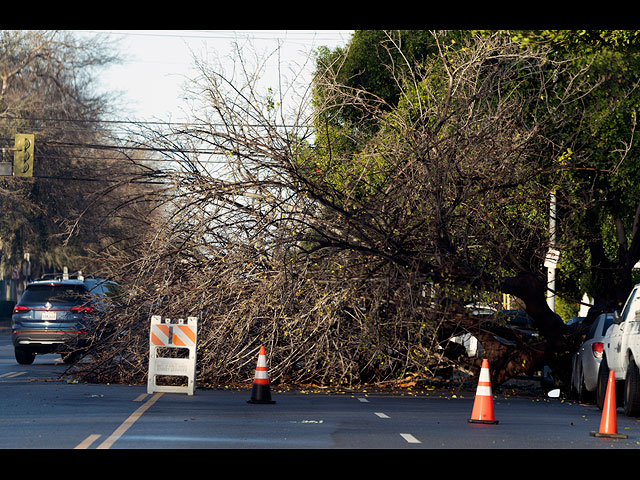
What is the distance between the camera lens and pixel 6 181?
50938 millimetres

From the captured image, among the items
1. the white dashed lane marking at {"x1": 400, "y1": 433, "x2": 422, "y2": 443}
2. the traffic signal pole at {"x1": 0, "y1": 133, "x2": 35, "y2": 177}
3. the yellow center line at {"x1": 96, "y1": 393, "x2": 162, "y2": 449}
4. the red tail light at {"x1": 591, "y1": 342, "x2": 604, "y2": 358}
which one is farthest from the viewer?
the traffic signal pole at {"x1": 0, "y1": 133, "x2": 35, "y2": 177}

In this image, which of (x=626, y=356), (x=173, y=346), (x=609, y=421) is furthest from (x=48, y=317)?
(x=609, y=421)

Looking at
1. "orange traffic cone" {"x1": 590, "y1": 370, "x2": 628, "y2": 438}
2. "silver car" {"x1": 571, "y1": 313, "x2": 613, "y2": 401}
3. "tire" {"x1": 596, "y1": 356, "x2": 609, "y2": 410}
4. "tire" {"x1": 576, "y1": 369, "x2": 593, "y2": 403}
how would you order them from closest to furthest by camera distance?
"orange traffic cone" {"x1": 590, "y1": 370, "x2": 628, "y2": 438} < "tire" {"x1": 596, "y1": 356, "x2": 609, "y2": 410} < "silver car" {"x1": 571, "y1": 313, "x2": 613, "y2": 401} < "tire" {"x1": 576, "y1": 369, "x2": 593, "y2": 403}

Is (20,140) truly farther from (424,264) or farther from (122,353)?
(424,264)

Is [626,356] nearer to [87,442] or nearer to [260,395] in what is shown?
[260,395]

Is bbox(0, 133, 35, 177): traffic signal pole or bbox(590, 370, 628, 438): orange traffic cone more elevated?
bbox(0, 133, 35, 177): traffic signal pole

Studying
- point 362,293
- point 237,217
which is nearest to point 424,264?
point 362,293

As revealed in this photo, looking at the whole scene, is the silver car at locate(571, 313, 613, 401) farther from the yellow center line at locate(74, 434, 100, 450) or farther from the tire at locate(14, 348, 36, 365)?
the tire at locate(14, 348, 36, 365)

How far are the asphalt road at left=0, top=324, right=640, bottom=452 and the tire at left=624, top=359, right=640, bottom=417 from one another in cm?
21

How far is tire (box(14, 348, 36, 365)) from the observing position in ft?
86.4

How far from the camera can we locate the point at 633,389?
15945 mm

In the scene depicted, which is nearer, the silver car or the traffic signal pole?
the silver car

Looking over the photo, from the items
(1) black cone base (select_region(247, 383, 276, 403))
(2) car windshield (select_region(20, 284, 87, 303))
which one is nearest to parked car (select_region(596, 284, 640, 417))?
(1) black cone base (select_region(247, 383, 276, 403))
